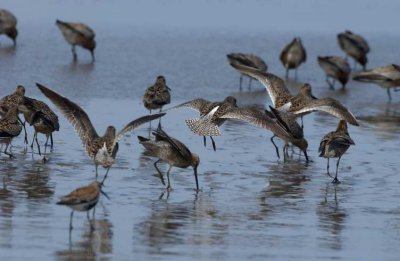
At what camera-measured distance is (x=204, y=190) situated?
44.0ft

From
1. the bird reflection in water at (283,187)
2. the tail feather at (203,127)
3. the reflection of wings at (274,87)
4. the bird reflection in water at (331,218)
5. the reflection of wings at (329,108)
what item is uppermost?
the reflection of wings at (274,87)

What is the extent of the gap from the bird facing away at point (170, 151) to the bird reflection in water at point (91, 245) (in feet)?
7.57

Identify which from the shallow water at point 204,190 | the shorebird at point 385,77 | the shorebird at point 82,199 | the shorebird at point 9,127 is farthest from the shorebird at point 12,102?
the shorebird at point 385,77

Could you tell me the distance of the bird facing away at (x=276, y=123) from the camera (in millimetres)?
15445

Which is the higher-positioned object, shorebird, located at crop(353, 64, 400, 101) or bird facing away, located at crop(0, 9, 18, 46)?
bird facing away, located at crop(0, 9, 18, 46)

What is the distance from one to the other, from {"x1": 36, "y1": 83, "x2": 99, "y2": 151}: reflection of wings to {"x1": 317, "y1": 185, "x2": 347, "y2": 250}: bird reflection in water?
2956mm

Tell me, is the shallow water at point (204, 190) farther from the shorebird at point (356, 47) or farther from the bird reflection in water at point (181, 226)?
the shorebird at point (356, 47)

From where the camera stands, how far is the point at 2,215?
11.4 metres

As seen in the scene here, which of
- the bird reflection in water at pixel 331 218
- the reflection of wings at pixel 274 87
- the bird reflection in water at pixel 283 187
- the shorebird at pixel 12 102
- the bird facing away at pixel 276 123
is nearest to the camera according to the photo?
the bird reflection in water at pixel 331 218

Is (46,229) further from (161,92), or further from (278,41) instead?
(278,41)

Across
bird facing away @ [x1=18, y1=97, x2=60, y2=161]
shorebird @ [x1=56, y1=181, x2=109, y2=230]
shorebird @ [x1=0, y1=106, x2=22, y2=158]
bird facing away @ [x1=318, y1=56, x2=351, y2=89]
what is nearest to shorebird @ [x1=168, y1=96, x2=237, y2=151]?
bird facing away @ [x1=18, y1=97, x2=60, y2=161]

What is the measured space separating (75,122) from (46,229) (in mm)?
3402

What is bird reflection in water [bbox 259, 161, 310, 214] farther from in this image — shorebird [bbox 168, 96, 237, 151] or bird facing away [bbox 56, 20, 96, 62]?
bird facing away [bbox 56, 20, 96, 62]

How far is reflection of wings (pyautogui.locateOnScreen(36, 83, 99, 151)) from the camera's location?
13.9 meters
